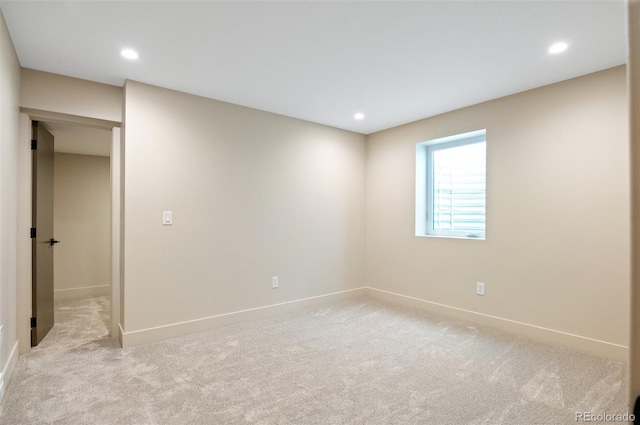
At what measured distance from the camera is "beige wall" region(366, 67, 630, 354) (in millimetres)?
2705

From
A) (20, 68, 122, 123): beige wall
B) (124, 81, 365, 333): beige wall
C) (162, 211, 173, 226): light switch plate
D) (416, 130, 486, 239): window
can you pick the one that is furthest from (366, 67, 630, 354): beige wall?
(20, 68, 122, 123): beige wall

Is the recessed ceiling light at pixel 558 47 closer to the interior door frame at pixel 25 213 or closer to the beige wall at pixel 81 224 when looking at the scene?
the interior door frame at pixel 25 213

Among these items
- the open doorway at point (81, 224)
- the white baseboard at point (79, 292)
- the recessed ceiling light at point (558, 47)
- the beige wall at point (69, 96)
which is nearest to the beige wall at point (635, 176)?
the recessed ceiling light at point (558, 47)

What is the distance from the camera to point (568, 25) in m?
2.13

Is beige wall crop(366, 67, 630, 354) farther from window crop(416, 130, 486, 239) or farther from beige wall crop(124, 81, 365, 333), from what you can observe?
beige wall crop(124, 81, 365, 333)

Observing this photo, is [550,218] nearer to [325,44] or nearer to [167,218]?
[325,44]

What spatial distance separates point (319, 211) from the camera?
14.2 feet

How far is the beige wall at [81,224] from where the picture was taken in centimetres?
484

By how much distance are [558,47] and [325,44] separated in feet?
5.44

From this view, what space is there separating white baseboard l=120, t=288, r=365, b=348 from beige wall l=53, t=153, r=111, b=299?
2.52 meters

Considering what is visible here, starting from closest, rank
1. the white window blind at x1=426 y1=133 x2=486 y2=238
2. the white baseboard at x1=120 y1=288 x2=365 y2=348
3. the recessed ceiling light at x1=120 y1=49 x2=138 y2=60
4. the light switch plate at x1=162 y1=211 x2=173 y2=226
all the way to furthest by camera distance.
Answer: the recessed ceiling light at x1=120 y1=49 x2=138 y2=60 < the white baseboard at x1=120 y1=288 x2=365 y2=348 < the light switch plate at x1=162 y1=211 x2=173 y2=226 < the white window blind at x1=426 y1=133 x2=486 y2=238

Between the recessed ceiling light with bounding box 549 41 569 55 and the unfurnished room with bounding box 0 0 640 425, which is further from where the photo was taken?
the recessed ceiling light with bounding box 549 41 569 55

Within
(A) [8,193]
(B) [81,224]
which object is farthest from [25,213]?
(B) [81,224]

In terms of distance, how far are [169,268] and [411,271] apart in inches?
110
